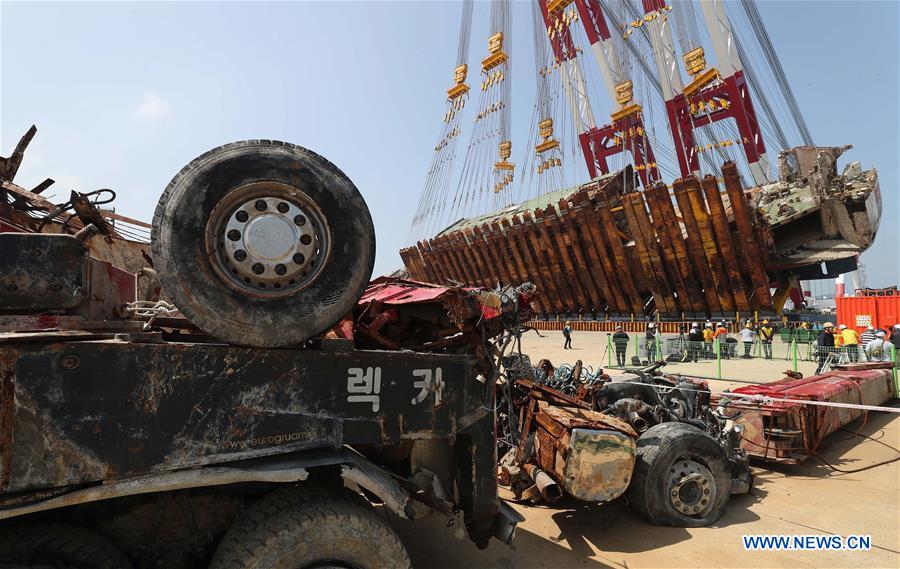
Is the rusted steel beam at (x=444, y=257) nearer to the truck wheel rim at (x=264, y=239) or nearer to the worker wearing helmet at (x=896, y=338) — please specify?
the worker wearing helmet at (x=896, y=338)

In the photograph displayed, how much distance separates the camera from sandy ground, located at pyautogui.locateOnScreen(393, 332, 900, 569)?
3.90 m

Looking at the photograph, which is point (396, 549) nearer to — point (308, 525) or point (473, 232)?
point (308, 525)

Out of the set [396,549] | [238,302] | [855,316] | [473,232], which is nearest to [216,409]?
[238,302]

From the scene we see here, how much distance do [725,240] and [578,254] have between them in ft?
25.8

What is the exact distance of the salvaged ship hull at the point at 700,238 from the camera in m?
21.3

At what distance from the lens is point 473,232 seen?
3400 cm

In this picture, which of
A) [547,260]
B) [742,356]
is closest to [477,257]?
[547,260]

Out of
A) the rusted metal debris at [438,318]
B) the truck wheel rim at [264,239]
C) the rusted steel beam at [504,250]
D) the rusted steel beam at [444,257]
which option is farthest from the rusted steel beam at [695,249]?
the truck wheel rim at [264,239]

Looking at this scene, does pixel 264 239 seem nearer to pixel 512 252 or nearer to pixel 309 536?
pixel 309 536

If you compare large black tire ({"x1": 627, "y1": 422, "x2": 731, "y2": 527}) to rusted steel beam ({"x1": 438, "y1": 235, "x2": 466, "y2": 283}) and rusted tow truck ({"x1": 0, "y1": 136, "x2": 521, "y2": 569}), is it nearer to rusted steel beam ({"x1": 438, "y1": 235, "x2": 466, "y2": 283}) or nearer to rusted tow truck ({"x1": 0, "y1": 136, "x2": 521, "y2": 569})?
rusted tow truck ({"x1": 0, "y1": 136, "x2": 521, "y2": 569})

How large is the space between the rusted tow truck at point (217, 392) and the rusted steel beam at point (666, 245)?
75.9ft

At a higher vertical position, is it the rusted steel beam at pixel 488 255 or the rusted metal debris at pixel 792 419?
the rusted steel beam at pixel 488 255

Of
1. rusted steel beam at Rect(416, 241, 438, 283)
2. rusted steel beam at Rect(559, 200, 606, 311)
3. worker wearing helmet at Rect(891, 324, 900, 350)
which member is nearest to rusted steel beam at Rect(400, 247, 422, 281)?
rusted steel beam at Rect(416, 241, 438, 283)

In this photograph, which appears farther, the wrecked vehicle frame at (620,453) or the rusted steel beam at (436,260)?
the rusted steel beam at (436,260)
